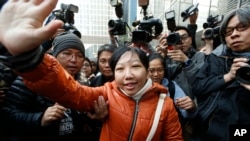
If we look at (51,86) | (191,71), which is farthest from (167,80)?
(51,86)

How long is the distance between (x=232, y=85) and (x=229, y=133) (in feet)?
0.85

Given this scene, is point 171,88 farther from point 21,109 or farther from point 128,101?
point 21,109

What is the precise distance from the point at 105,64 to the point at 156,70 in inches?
16.5

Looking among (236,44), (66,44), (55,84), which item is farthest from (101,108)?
(236,44)

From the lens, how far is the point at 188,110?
1512 mm

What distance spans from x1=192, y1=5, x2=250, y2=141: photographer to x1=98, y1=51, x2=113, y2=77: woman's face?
0.69 m

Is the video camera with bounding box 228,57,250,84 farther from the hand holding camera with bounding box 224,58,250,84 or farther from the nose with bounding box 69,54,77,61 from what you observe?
the nose with bounding box 69,54,77,61

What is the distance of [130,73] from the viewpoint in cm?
118

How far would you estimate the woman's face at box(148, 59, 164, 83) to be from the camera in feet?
5.56

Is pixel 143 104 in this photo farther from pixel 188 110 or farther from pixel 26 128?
pixel 26 128

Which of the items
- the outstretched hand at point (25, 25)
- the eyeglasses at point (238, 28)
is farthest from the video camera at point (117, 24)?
the outstretched hand at point (25, 25)

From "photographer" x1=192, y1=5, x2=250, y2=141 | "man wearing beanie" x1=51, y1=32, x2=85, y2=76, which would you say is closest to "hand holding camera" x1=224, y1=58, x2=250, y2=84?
"photographer" x1=192, y1=5, x2=250, y2=141

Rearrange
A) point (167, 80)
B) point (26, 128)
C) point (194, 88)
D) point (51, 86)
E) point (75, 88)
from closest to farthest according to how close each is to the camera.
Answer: point (51, 86) < point (75, 88) < point (26, 128) < point (194, 88) < point (167, 80)

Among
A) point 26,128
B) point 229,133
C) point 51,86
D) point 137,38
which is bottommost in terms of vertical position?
point 229,133
